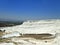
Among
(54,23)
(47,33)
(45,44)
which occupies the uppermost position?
(54,23)

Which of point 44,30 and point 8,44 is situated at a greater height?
point 44,30

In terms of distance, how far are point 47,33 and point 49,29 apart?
39.3 inches

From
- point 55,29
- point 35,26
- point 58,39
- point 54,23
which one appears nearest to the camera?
point 58,39

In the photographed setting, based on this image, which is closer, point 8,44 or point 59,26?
point 8,44

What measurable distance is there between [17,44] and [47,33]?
690 centimetres

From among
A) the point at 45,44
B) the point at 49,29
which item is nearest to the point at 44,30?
the point at 49,29

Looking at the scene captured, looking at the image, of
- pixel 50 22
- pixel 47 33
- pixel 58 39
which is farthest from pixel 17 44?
pixel 50 22

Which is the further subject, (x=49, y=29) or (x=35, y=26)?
(x=35, y=26)

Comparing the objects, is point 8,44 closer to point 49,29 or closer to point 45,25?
point 49,29

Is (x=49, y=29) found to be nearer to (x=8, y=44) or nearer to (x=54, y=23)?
(x=54, y=23)

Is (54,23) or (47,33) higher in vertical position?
(54,23)

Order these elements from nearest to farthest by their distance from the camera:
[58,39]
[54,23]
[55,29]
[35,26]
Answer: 1. [58,39]
2. [55,29]
3. [54,23]
4. [35,26]

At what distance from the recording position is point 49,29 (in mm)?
22219

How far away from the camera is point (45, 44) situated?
1541cm
